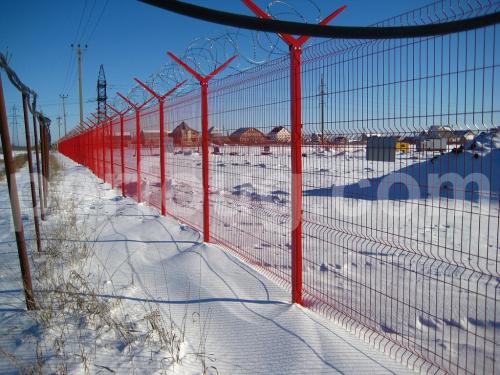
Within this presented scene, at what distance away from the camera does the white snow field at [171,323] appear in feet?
9.11

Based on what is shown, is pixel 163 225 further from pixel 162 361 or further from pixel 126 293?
pixel 162 361

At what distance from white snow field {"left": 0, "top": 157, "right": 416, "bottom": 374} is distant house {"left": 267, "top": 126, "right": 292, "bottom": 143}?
1.43 m

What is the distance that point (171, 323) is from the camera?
2947 mm

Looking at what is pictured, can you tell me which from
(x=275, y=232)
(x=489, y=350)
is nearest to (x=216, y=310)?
(x=489, y=350)

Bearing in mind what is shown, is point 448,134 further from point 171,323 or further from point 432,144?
point 171,323

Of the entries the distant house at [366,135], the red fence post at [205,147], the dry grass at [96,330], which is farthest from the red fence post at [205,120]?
the distant house at [366,135]

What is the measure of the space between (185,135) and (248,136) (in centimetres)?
285

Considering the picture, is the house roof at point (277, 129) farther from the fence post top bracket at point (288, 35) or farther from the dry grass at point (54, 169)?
the dry grass at point (54, 169)

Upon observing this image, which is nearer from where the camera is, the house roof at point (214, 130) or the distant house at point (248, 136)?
the distant house at point (248, 136)

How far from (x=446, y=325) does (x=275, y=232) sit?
11.2 ft

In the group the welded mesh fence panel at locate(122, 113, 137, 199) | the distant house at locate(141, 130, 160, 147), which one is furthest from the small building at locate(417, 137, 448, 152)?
the welded mesh fence panel at locate(122, 113, 137, 199)

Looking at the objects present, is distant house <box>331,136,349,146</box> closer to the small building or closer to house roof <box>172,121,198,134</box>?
the small building

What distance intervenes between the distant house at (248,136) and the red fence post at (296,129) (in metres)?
0.83

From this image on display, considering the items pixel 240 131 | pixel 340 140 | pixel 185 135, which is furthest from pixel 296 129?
pixel 185 135
